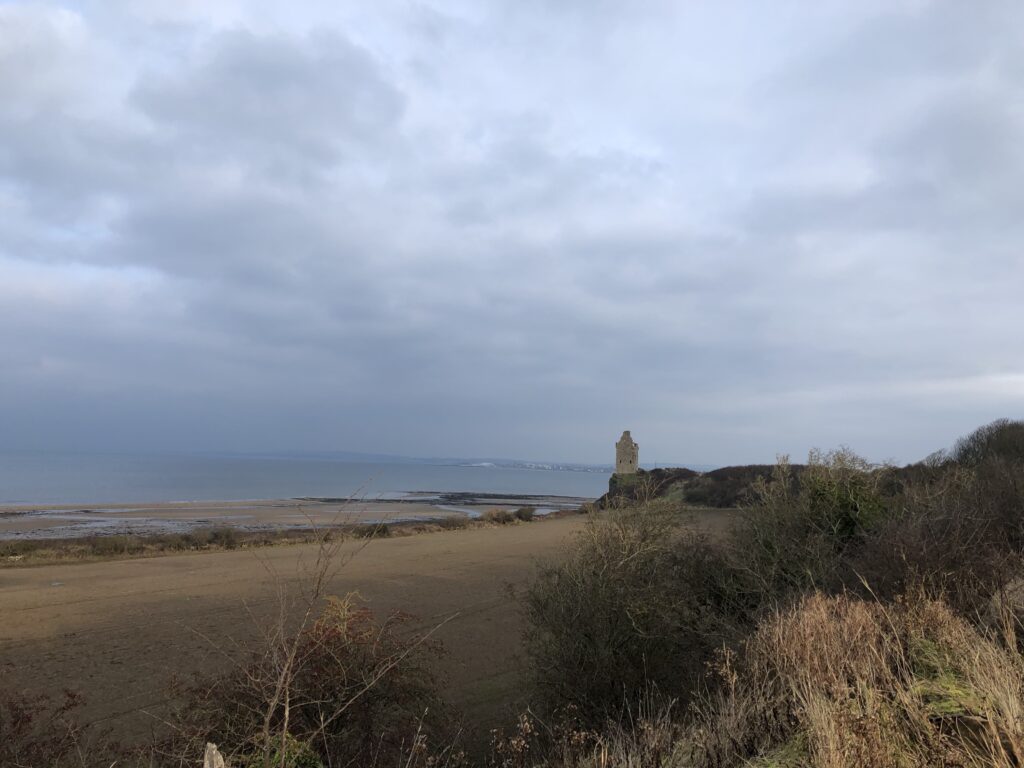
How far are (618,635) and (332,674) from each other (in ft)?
12.4

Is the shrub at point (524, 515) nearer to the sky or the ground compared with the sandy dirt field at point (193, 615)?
nearer to the ground

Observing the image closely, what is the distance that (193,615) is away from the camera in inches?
597

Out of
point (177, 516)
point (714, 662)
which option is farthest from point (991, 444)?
point (177, 516)

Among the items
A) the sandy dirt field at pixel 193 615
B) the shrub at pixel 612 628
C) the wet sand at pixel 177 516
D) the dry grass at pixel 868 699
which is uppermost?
the dry grass at pixel 868 699

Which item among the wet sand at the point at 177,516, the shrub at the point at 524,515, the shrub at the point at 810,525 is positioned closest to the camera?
the shrub at the point at 810,525

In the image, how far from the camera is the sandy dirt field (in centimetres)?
1011

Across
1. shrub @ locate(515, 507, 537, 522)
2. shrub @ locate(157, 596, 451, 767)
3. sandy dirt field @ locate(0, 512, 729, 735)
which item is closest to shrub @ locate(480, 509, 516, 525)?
shrub @ locate(515, 507, 537, 522)

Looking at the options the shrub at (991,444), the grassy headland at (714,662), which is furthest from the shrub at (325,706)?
the shrub at (991,444)

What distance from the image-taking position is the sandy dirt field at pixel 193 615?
10109 millimetres

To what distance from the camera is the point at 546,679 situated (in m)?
7.71

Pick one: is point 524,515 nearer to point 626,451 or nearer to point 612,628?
point 626,451

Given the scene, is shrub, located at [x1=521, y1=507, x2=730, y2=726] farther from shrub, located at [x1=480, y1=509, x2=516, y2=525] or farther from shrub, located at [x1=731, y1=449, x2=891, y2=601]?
shrub, located at [x1=480, y1=509, x2=516, y2=525]

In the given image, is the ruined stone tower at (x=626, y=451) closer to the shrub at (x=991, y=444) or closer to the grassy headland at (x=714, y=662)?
the shrub at (x=991, y=444)

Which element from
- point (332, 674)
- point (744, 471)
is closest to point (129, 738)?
point (332, 674)
